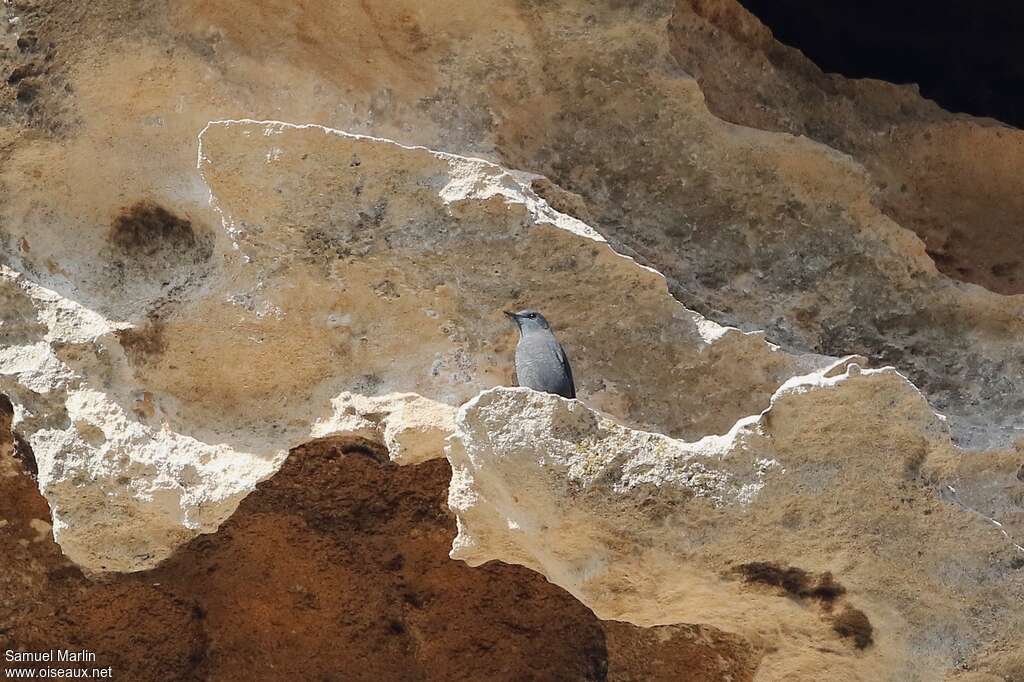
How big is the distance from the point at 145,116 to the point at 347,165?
26.2 inches

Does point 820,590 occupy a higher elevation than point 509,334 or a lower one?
lower

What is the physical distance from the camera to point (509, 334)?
3316 mm

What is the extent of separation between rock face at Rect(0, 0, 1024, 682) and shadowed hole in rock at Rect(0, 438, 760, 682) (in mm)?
12

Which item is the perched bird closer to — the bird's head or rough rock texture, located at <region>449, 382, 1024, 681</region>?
the bird's head

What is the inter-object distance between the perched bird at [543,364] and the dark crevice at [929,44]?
151 cm

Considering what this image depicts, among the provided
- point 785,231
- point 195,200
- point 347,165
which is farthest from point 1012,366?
point 195,200

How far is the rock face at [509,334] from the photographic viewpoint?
9.70 ft

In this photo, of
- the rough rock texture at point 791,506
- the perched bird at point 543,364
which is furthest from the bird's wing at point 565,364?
the rough rock texture at point 791,506

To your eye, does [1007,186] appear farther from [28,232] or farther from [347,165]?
[28,232]

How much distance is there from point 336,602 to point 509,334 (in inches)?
37.5

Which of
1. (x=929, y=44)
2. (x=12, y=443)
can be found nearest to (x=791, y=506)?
(x=929, y=44)

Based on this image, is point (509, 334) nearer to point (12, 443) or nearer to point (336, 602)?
point (336, 602)

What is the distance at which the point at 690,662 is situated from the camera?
11.6ft

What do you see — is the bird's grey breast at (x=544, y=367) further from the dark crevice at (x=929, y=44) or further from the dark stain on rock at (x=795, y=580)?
the dark crevice at (x=929, y=44)
